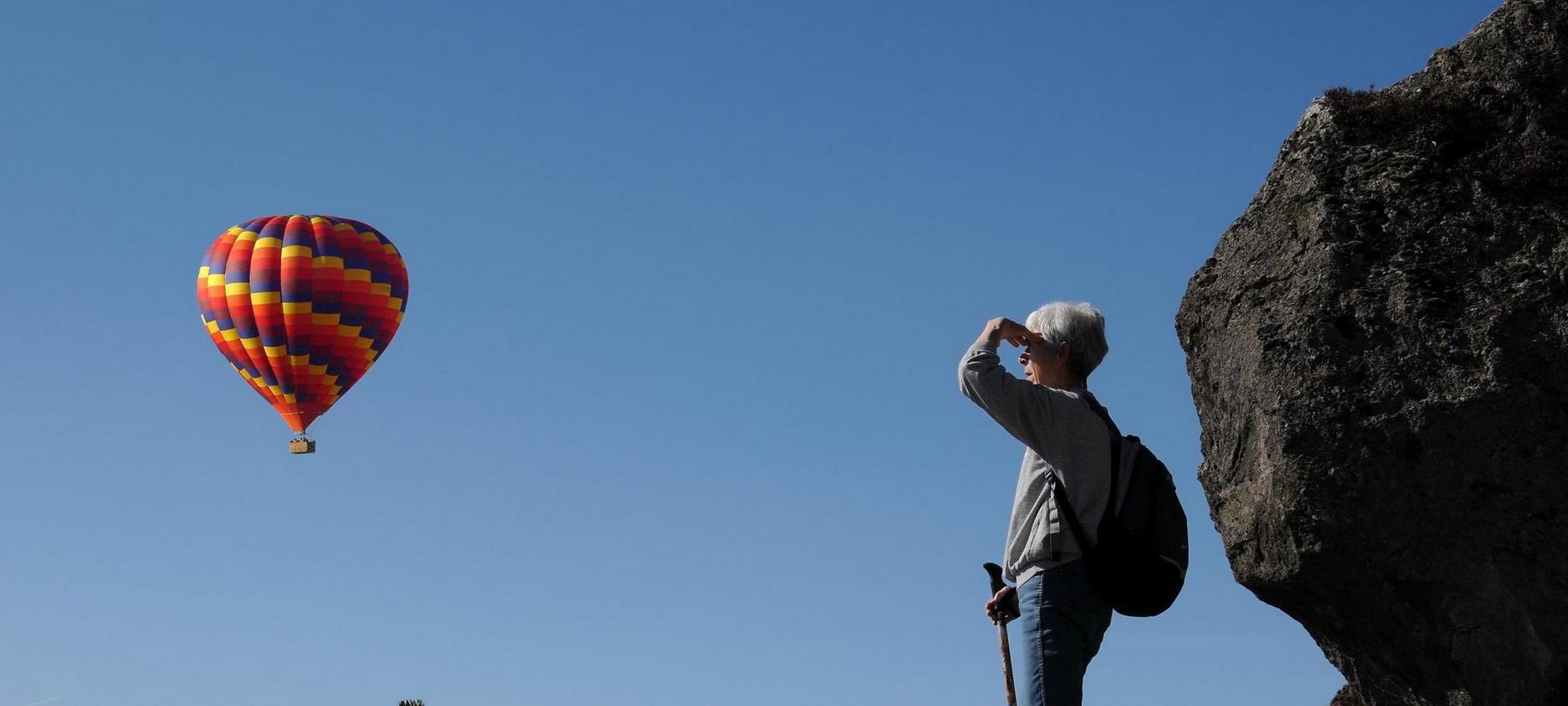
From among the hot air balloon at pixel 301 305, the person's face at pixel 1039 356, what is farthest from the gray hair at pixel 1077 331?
the hot air balloon at pixel 301 305

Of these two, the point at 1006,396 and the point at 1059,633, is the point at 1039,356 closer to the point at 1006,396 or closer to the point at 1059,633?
the point at 1006,396

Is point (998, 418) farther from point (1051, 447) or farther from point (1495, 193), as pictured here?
point (1495, 193)

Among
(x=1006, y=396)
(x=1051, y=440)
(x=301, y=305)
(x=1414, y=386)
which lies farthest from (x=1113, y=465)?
A: (x=301, y=305)

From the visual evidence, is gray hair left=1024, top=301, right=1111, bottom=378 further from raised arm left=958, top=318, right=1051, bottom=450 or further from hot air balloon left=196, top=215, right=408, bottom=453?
hot air balloon left=196, top=215, right=408, bottom=453

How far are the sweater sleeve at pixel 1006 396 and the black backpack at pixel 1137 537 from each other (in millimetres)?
165

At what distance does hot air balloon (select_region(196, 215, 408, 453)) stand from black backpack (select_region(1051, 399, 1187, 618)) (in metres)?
34.1

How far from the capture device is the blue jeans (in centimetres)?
526

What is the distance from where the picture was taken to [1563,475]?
6023mm

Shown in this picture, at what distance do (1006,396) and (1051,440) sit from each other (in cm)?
20

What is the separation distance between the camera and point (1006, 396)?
211 inches

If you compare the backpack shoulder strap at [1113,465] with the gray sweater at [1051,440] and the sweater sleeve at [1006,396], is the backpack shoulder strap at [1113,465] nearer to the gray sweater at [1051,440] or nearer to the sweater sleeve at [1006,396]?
the gray sweater at [1051,440]

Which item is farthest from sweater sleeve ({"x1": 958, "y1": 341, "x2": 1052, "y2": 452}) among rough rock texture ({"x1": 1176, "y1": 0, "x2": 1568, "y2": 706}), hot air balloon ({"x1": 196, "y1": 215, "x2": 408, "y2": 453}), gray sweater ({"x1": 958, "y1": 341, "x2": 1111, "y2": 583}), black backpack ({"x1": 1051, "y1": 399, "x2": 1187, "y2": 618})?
hot air balloon ({"x1": 196, "y1": 215, "x2": 408, "y2": 453})

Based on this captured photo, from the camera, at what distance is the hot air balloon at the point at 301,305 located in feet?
124

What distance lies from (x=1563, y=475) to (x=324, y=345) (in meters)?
34.8
